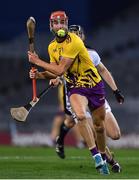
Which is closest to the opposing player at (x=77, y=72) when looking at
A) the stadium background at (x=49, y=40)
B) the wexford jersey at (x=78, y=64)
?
the wexford jersey at (x=78, y=64)

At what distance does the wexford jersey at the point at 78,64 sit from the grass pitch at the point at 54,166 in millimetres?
1229

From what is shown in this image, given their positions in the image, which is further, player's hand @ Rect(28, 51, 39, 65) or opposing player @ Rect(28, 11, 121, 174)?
player's hand @ Rect(28, 51, 39, 65)

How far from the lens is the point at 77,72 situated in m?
11.6

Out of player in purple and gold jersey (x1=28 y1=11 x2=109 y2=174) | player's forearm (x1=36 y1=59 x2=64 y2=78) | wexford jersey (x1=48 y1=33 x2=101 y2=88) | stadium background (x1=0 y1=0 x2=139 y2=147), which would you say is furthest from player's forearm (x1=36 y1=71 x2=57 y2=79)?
stadium background (x1=0 y1=0 x2=139 y2=147)

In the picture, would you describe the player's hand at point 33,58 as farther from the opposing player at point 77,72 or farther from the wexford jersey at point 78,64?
the wexford jersey at point 78,64

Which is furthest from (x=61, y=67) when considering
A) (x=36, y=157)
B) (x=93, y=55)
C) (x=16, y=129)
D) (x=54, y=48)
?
(x=16, y=129)

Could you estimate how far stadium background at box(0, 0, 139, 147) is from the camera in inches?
947

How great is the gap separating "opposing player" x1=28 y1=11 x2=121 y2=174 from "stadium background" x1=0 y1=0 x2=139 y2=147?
1151cm

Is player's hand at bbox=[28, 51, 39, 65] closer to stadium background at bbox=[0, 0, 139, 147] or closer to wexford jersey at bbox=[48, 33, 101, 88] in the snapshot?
wexford jersey at bbox=[48, 33, 101, 88]

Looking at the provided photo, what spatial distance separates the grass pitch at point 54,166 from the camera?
10859mm

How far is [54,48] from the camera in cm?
1177

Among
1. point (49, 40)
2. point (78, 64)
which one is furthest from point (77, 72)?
point (49, 40)

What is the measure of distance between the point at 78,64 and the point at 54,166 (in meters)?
1.89

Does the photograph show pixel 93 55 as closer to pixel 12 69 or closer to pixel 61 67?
pixel 61 67
